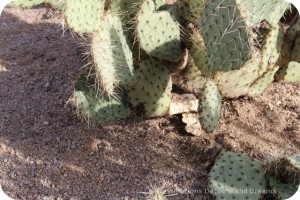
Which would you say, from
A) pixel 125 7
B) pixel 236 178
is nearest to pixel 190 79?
pixel 125 7

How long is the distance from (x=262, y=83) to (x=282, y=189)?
2.75ft

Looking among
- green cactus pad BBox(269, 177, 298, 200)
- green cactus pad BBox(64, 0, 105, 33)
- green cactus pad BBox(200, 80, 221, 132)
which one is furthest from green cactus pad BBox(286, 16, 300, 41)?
green cactus pad BBox(64, 0, 105, 33)

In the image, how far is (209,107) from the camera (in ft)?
9.13

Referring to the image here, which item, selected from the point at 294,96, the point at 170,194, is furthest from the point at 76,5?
the point at 294,96

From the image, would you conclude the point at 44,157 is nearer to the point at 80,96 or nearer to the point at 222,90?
the point at 80,96

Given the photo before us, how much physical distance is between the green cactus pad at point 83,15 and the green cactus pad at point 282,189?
50.7 inches

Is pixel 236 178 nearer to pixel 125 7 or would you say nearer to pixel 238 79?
pixel 238 79

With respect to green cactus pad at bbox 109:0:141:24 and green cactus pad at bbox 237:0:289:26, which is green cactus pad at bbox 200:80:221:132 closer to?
green cactus pad at bbox 237:0:289:26

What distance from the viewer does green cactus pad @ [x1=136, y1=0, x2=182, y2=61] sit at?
8.58ft

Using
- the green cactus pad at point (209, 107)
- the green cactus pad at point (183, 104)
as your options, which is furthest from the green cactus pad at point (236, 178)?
the green cactus pad at point (183, 104)

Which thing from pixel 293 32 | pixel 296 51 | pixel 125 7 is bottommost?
pixel 296 51

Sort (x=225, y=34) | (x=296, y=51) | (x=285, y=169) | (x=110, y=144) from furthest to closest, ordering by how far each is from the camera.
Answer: (x=296, y=51) → (x=110, y=144) → (x=285, y=169) → (x=225, y=34)

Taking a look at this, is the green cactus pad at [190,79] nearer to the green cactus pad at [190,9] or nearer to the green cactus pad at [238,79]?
the green cactus pad at [238,79]

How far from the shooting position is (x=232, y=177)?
270 centimetres
